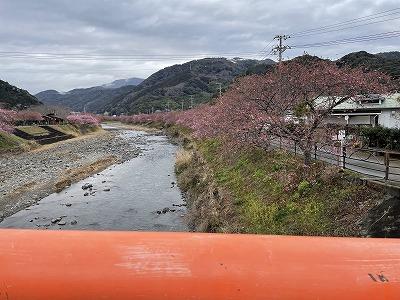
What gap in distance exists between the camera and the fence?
1258 centimetres

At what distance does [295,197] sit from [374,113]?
18163mm

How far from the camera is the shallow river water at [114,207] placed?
17719 millimetres

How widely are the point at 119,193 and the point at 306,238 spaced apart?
2341cm

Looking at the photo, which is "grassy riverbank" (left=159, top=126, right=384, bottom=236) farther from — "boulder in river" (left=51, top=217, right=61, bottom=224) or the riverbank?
"boulder in river" (left=51, top=217, right=61, bottom=224)

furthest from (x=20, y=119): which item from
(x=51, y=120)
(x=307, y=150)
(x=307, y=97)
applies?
(x=307, y=150)

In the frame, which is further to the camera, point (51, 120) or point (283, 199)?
point (51, 120)

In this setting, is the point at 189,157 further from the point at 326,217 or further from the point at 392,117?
the point at 326,217

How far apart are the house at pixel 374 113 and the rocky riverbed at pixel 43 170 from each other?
1910 cm

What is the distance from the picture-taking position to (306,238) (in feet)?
5.04

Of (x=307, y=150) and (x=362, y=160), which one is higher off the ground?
(x=307, y=150)

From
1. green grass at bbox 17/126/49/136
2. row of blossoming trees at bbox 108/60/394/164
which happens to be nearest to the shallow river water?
row of blossoming trees at bbox 108/60/394/164

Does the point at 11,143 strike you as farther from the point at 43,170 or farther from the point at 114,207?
the point at 114,207

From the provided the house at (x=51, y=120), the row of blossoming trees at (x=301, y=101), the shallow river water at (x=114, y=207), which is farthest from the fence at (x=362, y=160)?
the house at (x=51, y=120)

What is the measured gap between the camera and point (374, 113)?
91.8 ft
